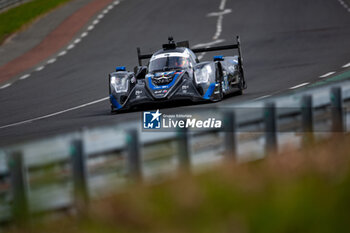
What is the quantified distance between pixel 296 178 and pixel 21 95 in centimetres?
1637

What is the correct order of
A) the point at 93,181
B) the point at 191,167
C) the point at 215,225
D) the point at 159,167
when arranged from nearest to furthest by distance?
the point at 215,225, the point at 93,181, the point at 159,167, the point at 191,167

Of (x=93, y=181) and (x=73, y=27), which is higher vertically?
(x=73, y=27)

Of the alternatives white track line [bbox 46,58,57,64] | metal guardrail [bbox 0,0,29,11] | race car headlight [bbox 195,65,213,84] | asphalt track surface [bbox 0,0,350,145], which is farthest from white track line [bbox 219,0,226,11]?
race car headlight [bbox 195,65,213,84]

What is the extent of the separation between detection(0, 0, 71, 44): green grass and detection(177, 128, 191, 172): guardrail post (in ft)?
88.8

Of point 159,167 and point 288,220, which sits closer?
point 288,220

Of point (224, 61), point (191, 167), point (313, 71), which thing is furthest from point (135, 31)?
point (191, 167)

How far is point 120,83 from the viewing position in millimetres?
15461

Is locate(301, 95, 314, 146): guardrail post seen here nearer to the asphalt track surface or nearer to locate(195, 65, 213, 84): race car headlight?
the asphalt track surface

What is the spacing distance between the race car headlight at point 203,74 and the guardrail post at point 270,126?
Result: 21.6 ft

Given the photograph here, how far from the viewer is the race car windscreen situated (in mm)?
15734

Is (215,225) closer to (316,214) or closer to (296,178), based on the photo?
(316,214)

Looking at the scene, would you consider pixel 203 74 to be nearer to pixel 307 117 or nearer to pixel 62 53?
pixel 307 117

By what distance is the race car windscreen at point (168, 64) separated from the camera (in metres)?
15.7

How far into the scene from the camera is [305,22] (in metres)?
32.8
